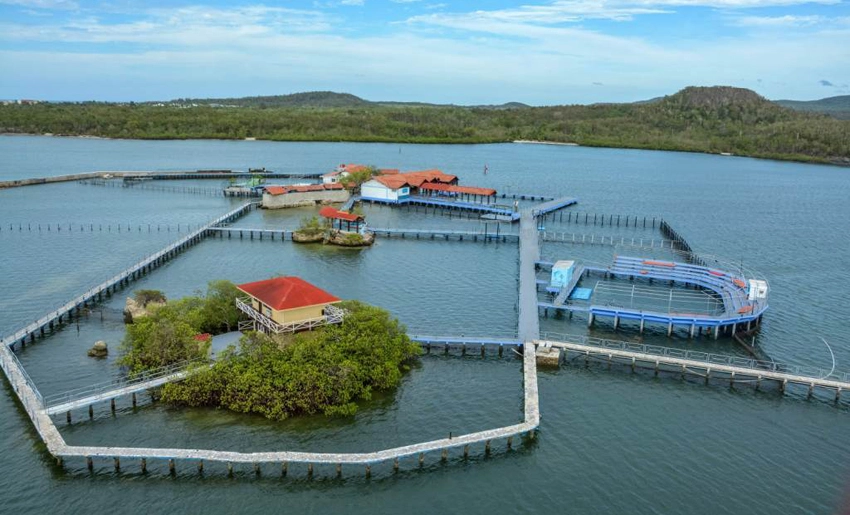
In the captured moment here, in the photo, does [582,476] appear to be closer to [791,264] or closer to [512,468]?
[512,468]

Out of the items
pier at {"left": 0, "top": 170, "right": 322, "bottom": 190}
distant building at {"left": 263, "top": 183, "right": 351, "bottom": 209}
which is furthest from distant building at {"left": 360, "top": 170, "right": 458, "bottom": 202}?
pier at {"left": 0, "top": 170, "right": 322, "bottom": 190}

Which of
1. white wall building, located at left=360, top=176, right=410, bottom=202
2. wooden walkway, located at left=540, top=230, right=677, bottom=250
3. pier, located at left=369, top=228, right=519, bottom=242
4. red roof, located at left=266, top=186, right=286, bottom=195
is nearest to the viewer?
wooden walkway, located at left=540, top=230, right=677, bottom=250

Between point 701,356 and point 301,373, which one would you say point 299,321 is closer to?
point 301,373

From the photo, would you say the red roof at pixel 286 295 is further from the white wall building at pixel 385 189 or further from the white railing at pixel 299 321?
the white wall building at pixel 385 189

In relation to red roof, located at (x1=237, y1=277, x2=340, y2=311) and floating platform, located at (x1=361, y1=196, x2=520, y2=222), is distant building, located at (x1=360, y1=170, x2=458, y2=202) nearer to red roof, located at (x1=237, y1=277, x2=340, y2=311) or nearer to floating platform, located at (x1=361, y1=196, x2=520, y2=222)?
floating platform, located at (x1=361, y1=196, x2=520, y2=222)

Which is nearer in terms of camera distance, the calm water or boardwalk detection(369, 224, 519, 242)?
the calm water

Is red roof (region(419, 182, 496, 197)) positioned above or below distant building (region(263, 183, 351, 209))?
above

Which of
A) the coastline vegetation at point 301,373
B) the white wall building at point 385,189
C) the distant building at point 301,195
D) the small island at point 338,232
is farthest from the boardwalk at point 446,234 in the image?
the coastline vegetation at point 301,373
